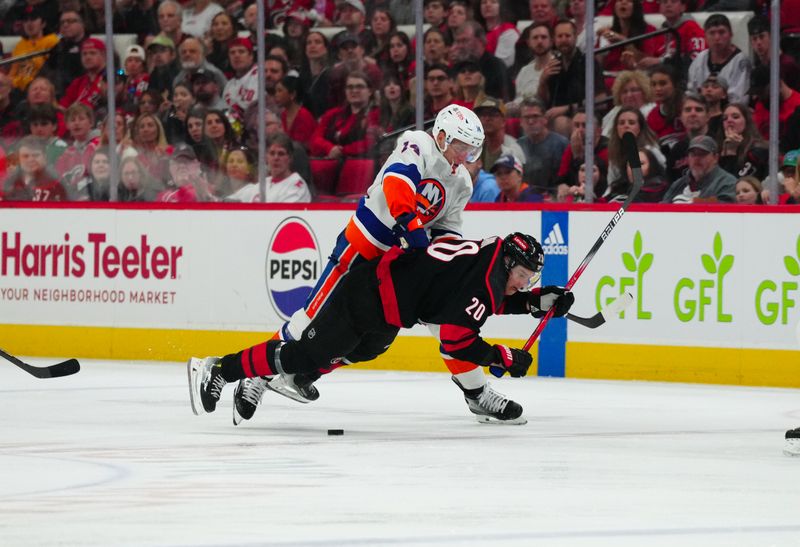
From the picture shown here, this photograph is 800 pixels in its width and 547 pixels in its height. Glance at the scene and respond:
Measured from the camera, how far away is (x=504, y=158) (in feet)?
27.9

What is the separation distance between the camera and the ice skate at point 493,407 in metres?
6.12

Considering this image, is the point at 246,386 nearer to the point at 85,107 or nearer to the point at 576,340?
the point at 576,340

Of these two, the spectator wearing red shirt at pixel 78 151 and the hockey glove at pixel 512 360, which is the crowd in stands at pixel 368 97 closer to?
the spectator wearing red shirt at pixel 78 151

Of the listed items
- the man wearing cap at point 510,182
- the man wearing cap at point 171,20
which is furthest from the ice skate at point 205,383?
the man wearing cap at point 171,20

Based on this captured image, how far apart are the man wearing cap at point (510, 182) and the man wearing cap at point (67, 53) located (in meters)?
2.69

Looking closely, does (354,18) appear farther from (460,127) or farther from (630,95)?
(460,127)

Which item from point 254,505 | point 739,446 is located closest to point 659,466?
point 739,446

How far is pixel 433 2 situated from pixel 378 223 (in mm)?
2863

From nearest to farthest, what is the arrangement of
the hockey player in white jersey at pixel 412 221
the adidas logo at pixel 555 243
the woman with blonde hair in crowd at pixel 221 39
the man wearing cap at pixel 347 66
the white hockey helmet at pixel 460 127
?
the hockey player in white jersey at pixel 412 221, the white hockey helmet at pixel 460 127, the adidas logo at pixel 555 243, the man wearing cap at pixel 347 66, the woman with blonde hair in crowd at pixel 221 39

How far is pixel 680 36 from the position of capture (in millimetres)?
8055

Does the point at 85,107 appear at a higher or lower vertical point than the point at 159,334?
higher

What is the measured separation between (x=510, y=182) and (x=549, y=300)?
8.45 feet

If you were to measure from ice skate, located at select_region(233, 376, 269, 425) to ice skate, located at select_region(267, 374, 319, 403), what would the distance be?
17 cm

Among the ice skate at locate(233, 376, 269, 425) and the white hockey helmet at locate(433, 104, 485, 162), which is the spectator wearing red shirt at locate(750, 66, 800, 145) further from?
the ice skate at locate(233, 376, 269, 425)
